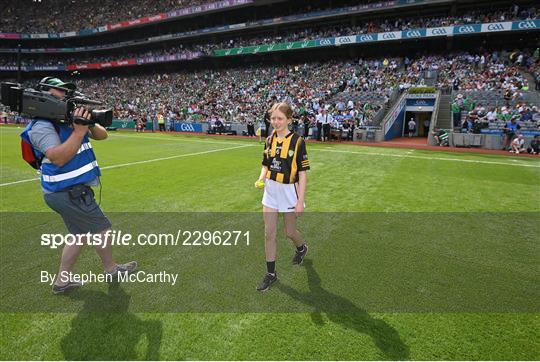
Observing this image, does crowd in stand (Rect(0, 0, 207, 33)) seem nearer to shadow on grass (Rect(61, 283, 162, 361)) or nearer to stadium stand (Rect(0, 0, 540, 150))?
stadium stand (Rect(0, 0, 540, 150))

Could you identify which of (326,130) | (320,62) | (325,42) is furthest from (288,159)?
(320,62)

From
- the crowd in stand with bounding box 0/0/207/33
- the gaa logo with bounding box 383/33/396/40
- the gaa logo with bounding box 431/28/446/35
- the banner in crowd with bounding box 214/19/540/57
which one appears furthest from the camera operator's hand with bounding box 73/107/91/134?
the crowd in stand with bounding box 0/0/207/33

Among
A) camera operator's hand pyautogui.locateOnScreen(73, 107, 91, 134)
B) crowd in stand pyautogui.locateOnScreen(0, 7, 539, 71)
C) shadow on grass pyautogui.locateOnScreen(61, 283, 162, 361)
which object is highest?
crowd in stand pyautogui.locateOnScreen(0, 7, 539, 71)

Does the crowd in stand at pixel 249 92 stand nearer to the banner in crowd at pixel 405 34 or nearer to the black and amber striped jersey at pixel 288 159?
the banner in crowd at pixel 405 34

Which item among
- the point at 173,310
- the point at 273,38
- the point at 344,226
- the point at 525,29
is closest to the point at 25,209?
the point at 173,310

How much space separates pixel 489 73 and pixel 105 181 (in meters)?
27.4

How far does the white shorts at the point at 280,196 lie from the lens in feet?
12.2

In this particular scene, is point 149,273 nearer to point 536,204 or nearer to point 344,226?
point 344,226

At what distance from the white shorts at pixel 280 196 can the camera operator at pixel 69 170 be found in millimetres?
1746

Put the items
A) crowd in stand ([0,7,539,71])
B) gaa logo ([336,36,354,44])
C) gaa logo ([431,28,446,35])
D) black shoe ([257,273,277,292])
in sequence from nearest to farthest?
black shoe ([257,273,277,292]), gaa logo ([431,28,446,35]), crowd in stand ([0,7,539,71]), gaa logo ([336,36,354,44])

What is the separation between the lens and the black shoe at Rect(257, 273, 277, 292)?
368 centimetres

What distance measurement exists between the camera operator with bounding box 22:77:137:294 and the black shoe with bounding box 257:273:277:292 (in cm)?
172

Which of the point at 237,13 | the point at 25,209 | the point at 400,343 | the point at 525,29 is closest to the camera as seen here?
the point at 400,343

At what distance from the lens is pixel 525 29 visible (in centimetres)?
2519
